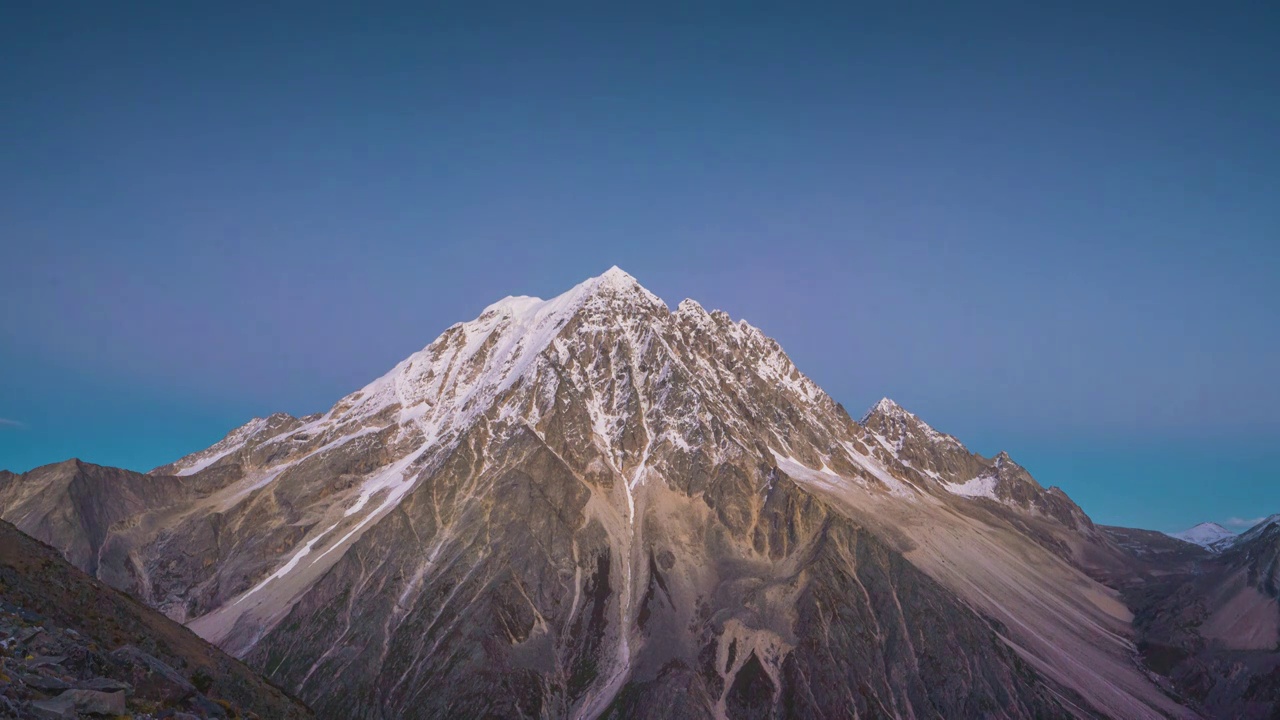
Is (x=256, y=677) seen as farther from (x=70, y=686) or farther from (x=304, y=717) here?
(x=70, y=686)

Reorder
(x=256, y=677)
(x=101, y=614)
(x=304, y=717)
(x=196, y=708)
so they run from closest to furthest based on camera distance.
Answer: (x=196, y=708) < (x=101, y=614) < (x=304, y=717) < (x=256, y=677)

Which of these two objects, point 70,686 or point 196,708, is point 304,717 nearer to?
point 196,708

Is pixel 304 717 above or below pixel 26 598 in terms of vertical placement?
below

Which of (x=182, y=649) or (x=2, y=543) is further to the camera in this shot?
(x=182, y=649)

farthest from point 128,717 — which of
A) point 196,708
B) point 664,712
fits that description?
point 664,712

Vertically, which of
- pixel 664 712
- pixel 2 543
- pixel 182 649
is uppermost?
pixel 2 543

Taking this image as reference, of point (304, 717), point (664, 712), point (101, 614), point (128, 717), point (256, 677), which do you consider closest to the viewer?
point (128, 717)

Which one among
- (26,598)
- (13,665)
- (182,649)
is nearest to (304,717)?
(182,649)
